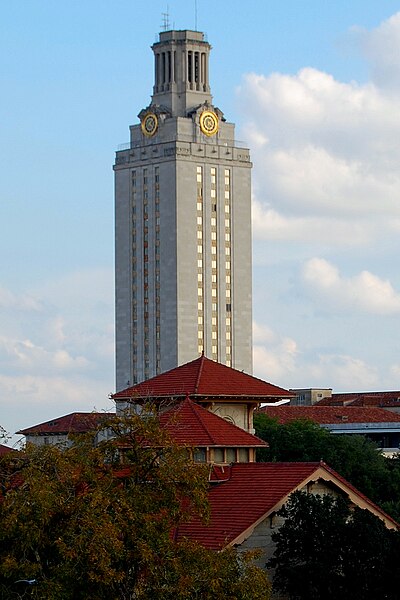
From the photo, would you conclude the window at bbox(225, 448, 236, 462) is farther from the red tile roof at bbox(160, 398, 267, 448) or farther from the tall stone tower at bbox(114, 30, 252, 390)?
the tall stone tower at bbox(114, 30, 252, 390)

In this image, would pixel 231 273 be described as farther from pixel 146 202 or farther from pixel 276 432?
pixel 276 432

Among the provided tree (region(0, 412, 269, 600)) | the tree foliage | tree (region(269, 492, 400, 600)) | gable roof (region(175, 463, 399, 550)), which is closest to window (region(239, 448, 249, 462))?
gable roof (region(175, 463, 399, 550))

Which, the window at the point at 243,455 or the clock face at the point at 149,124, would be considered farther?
the clock face at the point at 149,124

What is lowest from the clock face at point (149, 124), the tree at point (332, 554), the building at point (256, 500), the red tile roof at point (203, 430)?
the tree at point (332, 554)

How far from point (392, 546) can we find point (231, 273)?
14139 centimetres

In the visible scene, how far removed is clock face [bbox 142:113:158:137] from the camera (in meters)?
193

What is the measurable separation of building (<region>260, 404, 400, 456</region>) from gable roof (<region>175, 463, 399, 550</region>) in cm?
10019

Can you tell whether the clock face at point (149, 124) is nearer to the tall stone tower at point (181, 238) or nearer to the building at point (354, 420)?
the tall stone tower at point (181, 238)

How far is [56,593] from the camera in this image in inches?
1740

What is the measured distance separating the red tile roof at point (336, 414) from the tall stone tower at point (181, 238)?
18.7 metres

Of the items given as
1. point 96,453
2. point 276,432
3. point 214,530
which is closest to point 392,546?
point 214,530

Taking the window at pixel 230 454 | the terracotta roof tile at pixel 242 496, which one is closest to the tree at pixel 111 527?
the terracotta roof tile at pixel 242 496

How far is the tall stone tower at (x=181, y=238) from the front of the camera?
18700 centimetres

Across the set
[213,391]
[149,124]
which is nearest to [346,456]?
[213,391]
